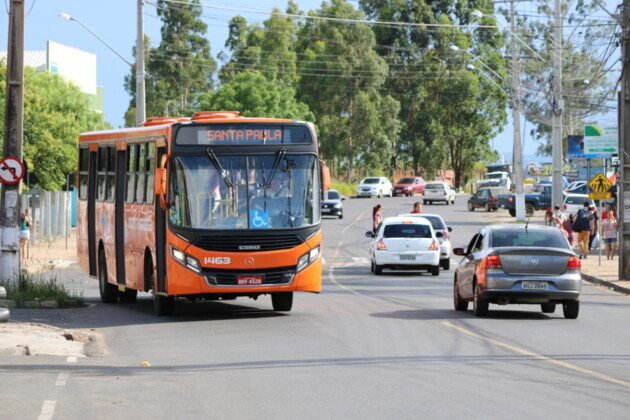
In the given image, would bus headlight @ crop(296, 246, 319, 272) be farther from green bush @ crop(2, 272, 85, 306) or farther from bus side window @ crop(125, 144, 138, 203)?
green bush @ crop(2, 272, 85, 306)

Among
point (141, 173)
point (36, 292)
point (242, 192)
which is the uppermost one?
point (141, 173)

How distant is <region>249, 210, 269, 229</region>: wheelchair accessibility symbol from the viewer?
20.2 m

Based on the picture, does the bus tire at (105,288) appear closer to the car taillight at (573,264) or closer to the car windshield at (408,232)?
the car taillight at (573,264)

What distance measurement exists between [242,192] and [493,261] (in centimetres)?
412

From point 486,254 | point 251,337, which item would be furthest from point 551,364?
point 486,254

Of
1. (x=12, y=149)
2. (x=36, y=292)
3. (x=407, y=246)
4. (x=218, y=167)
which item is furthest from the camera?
(x=407, y=246)

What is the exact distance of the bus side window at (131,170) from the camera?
22547 mm

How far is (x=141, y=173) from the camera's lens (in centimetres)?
2212

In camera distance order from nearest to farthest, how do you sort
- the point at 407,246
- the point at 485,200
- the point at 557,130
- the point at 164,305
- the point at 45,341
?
the point at 45,341 < the point at 164,305 < the point at 407,246 < the point at 557,130 < the point at 485,200

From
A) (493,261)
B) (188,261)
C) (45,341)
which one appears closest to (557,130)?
(493,261)

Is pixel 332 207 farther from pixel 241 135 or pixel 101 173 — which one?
pixel 241 135

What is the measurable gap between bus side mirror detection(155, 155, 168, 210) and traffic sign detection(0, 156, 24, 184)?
16.5ft

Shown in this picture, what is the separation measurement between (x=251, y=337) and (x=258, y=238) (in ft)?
9.53

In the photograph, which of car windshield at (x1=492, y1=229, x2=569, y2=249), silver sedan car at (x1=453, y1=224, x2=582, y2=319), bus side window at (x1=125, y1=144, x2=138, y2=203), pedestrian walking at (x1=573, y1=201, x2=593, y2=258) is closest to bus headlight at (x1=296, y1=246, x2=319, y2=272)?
silver sedan car at (x1=453, y1=224, x2=582, y2=319)
